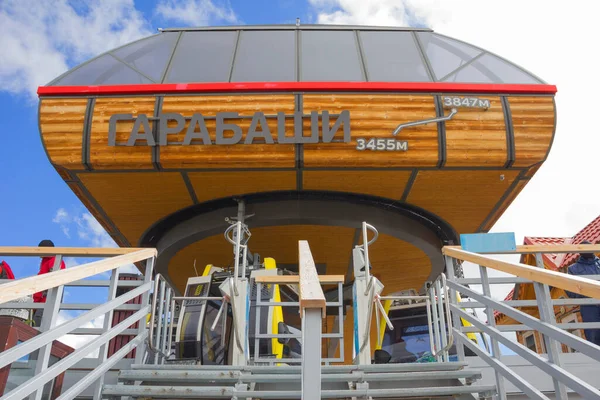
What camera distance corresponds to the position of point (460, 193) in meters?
8.11

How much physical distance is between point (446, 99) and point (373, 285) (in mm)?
3858

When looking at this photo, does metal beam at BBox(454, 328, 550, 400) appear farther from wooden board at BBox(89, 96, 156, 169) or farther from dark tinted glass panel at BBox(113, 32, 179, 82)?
dark tinted glass panel at BBox(113, 32, 179, 82)

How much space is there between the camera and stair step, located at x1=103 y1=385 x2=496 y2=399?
369 cm

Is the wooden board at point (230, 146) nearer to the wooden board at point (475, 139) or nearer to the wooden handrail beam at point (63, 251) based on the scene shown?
the wooden board at point (475, 139)

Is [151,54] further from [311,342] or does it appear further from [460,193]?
[311,342]

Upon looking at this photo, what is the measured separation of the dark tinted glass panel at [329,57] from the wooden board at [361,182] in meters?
1.37

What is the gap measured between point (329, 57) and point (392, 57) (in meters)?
0.98

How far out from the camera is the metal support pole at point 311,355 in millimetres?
1923

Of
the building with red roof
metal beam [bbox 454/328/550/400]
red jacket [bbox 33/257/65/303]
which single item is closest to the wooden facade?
red jacket [bbox 33/257/65/303]

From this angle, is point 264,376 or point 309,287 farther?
point 264,376

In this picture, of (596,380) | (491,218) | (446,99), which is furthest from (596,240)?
(596,380)

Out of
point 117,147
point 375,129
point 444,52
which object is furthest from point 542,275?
point 444,52

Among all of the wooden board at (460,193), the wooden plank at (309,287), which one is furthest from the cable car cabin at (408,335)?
the wooden plank at (309,287)

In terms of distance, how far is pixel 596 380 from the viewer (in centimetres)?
433
